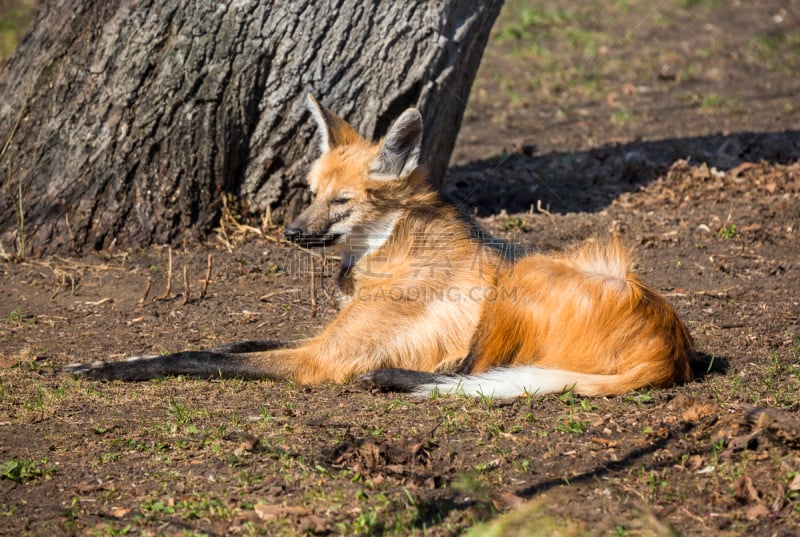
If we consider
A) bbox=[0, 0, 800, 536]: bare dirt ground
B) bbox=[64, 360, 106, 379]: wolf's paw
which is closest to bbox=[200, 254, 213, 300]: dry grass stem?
bbox=[0, 0, 800, 536]: bare dirt ground

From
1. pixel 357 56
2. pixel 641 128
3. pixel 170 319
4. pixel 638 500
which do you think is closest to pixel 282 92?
pixel 357 56

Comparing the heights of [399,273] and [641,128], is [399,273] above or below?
below

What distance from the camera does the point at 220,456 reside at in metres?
3.20

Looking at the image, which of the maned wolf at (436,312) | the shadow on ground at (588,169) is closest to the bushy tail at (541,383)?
the maned wolf at (436,312)

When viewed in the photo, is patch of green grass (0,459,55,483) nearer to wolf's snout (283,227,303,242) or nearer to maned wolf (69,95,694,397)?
maned wolf (69,95,694,397)

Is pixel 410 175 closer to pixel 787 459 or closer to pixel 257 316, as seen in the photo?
pixel 257 316

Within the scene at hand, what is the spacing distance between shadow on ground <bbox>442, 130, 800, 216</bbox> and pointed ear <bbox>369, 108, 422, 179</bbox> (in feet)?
A: 8.09

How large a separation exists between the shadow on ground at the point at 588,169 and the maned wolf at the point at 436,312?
2464 mm

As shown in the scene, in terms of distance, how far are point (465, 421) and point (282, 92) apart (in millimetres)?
3389

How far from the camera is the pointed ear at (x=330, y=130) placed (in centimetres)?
482

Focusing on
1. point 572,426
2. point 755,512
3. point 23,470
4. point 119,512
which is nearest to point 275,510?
point 119,512

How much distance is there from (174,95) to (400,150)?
2.22 m

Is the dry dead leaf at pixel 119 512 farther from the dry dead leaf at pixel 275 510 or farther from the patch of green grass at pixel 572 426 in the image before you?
the patch of green grass at pixel 572 426

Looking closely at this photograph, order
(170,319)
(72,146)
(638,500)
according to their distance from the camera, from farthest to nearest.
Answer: (72,146)
(170,319)
(638,500)
